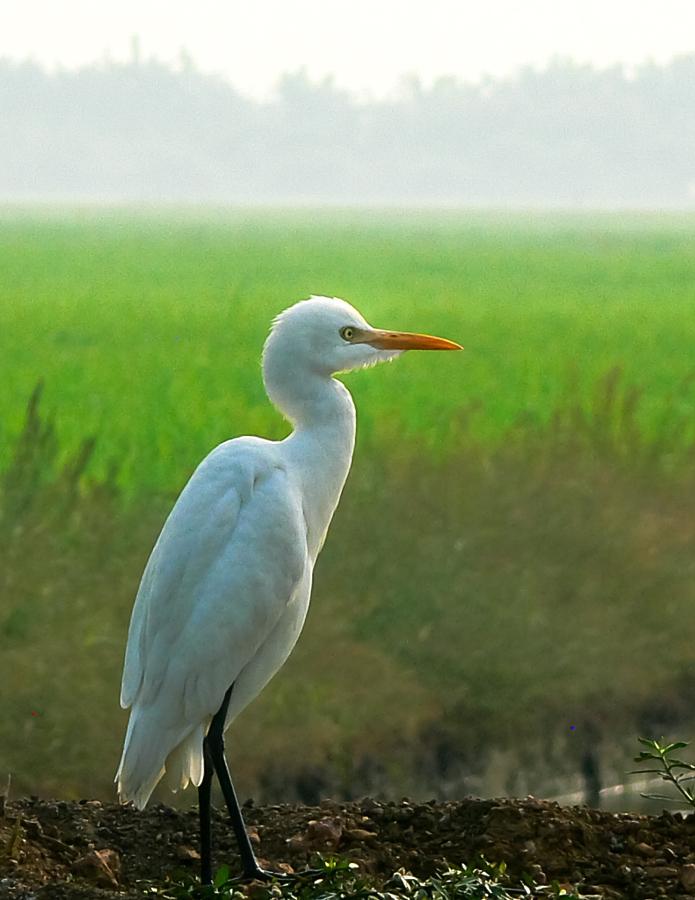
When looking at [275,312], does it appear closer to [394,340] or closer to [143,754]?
[394,340]

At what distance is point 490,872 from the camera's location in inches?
121

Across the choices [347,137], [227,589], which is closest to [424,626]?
[227,589]

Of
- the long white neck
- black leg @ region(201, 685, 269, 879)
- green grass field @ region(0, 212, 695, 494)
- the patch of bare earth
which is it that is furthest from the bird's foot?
green grass field @ region(0, 212, 695, 494)

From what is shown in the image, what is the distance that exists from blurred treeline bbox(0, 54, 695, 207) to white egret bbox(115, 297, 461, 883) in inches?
1839

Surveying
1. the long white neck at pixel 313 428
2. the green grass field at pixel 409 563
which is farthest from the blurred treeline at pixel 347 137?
the long white neck at pixel 313 428

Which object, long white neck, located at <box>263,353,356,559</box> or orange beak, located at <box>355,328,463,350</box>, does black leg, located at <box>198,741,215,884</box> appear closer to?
long white neck, located at <box>263,353,356,559</box>

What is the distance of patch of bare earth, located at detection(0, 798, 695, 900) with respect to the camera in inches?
132

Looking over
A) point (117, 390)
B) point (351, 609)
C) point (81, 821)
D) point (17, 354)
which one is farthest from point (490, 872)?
point (17, 354)

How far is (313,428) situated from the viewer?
355cm

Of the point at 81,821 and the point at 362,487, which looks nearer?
the point at 81,821

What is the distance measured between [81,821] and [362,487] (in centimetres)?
352

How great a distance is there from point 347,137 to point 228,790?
49.3 metres

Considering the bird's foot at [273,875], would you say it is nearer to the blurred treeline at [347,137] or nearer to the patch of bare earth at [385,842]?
the patch of bare earth at [385,842]

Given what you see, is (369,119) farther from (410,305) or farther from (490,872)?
(490,872)
